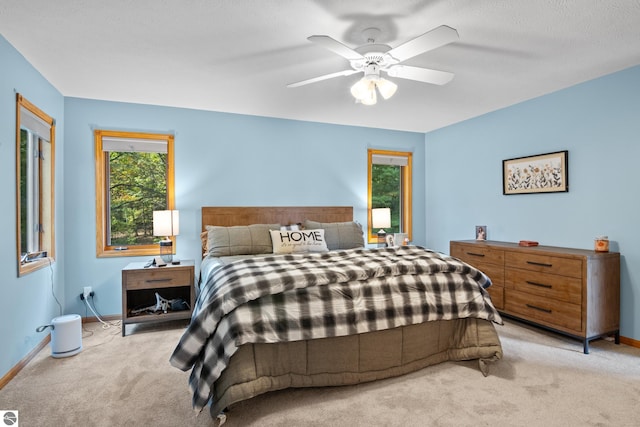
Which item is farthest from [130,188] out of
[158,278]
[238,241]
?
[238,241]

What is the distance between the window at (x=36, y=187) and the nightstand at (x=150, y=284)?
0.71 m

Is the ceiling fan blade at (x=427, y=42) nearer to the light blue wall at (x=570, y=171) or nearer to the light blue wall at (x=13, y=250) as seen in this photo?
the light blue wall at (x=570, y=171)

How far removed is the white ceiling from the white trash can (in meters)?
2.07

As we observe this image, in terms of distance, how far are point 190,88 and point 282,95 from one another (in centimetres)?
89

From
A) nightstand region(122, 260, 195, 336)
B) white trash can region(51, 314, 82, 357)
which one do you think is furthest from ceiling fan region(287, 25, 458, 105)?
white trash can region(51, 314, 82, 357)

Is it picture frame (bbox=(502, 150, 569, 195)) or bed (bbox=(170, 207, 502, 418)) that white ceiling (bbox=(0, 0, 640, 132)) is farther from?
bed (bbox=(170, 207, 502, 418))

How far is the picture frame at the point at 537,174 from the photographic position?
3.45 m

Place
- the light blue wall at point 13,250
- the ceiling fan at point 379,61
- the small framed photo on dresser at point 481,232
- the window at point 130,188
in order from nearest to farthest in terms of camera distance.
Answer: the ceiling fan at point 379,61
the light blue wall at point 13,250
the window at point 130,188
the small framed photo on dresser at point 481,232

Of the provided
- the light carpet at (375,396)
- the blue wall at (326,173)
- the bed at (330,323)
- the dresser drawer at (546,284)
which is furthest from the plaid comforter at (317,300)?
the blue wall at (326,173)

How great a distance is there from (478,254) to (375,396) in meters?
2.31

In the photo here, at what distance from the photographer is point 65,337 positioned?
2781 millimetres

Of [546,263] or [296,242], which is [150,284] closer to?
[296,242]

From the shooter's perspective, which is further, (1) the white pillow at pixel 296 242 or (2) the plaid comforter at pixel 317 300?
(1) the white pillow at pixel 296 242

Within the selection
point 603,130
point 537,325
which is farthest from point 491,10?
point 537,325
